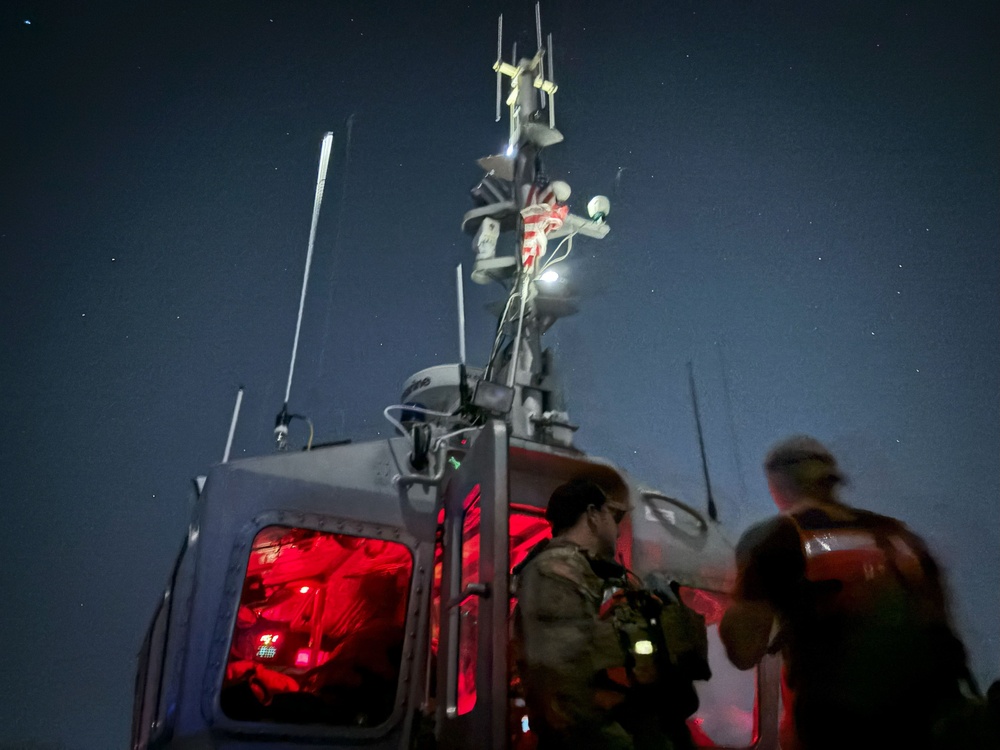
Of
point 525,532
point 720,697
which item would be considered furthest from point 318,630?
point 720,697

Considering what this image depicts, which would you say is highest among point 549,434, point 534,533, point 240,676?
point 549,434

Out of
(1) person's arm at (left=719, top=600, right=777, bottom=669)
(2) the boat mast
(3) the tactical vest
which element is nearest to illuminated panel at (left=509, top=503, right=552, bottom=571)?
(2) the boat mast

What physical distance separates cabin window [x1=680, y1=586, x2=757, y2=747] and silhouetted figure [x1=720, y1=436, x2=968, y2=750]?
9.80 feet

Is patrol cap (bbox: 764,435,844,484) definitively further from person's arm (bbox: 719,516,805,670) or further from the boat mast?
the boat mast

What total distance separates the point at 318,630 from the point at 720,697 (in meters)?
3.58

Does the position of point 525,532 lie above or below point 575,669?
above

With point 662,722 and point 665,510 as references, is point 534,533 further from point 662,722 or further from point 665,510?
point 662,722

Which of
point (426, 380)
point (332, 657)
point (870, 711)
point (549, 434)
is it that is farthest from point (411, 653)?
point (870, 711)

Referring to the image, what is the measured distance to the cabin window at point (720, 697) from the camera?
16.8 ft

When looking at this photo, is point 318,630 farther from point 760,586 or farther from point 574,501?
point 760,586

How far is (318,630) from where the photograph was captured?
6.14 m

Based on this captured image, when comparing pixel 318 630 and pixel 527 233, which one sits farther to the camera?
pixel 527 233

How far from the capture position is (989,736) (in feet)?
6.72

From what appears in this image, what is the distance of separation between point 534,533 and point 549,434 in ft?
2.75
